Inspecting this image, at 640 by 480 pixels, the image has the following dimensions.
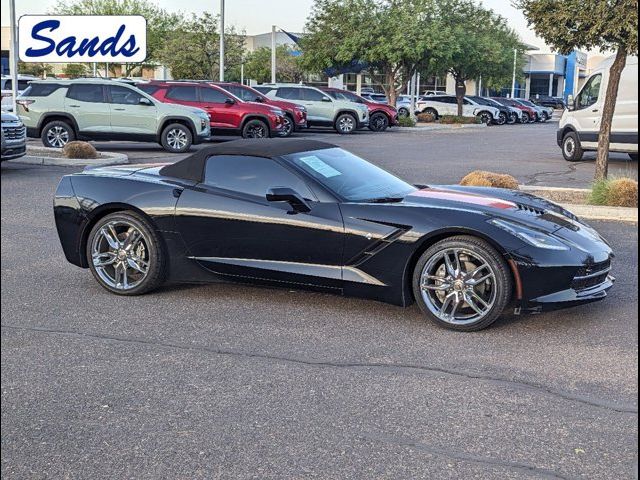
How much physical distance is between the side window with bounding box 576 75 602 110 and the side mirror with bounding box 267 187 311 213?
1532 cm

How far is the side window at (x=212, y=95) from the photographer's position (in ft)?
79.4

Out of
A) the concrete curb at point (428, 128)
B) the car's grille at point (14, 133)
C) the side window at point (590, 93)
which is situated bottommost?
the concrete curb at point (428, 128)

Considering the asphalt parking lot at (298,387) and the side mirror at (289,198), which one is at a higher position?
the side mirror at (289,198)

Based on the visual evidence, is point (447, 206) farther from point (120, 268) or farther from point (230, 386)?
point (120, 268)

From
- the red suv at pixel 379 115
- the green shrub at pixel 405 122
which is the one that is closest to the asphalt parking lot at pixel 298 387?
the red suv at pixel 379 115

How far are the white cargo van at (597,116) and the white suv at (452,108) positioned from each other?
27.7 meters

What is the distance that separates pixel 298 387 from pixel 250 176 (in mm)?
2252

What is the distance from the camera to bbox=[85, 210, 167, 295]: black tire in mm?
6512

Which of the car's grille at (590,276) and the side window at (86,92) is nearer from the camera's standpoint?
the car's grille at (590,276)

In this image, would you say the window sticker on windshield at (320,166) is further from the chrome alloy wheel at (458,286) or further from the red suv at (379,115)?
the red suv at (379,115)

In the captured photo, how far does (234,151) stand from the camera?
6.56m

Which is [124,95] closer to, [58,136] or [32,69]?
[58,136]

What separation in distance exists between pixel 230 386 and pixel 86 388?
0.78 m

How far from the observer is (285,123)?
84.4ft
